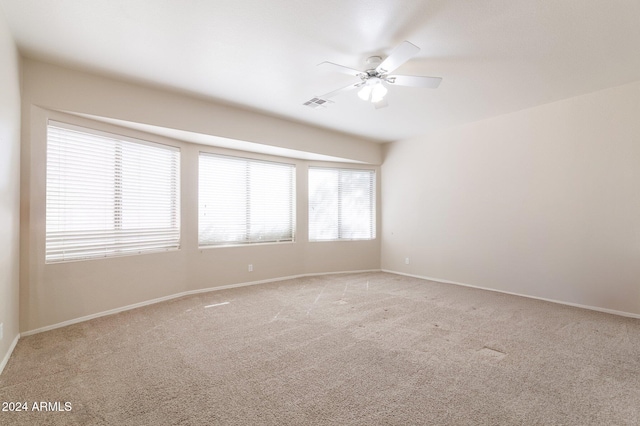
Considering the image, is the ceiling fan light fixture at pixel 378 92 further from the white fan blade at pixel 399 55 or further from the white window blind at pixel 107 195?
the white window blind at pixel 107 195

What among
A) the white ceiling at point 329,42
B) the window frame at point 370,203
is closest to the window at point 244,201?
the window frame at point 370,203

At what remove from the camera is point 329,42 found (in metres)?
2.63

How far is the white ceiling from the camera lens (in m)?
2.21

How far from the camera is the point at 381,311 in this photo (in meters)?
3.69

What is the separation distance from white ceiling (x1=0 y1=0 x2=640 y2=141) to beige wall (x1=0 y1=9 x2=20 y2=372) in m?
0.31

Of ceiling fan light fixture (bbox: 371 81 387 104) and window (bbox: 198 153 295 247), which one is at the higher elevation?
ceiling fan light fixture (bbox: 371 81 387 104)

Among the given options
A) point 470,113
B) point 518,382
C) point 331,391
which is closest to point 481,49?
point 470,113

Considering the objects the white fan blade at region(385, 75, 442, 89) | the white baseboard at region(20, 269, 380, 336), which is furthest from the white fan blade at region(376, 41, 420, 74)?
the white baseboard at region(20, 269, 380, 336)

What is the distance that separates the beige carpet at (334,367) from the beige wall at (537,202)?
1.93 ft

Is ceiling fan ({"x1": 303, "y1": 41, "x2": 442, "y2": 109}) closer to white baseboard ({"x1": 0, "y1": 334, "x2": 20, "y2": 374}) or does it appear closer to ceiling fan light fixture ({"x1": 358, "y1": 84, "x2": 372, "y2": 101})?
ceiling fan light fixture ({"x1": 358, "y1": 84, "x2": 372, "y2": 101})

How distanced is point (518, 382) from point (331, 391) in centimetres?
134

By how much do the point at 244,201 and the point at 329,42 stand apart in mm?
3168

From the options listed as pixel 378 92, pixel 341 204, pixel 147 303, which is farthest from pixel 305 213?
pixel 378 92

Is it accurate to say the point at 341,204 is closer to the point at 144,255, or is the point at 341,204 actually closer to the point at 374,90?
the point at 374,90
